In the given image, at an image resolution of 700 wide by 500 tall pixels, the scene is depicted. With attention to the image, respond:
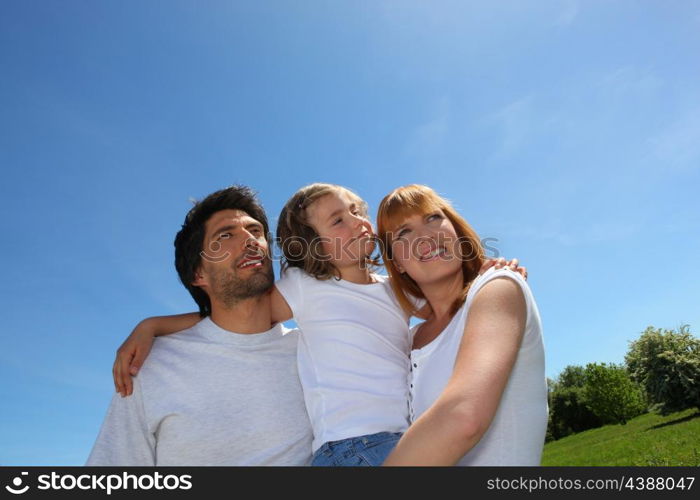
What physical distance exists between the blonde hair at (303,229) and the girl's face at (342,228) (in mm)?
45

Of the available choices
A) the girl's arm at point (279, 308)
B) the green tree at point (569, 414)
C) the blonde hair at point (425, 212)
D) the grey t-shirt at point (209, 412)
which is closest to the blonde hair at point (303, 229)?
the girl's arm at point (279, 308)

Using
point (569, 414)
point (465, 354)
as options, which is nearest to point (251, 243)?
point (465, 354)

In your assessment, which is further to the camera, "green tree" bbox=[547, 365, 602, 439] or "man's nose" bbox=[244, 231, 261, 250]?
"green tree" bbox=[547, 365, 602, 439]

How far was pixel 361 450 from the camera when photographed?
410 centimetres

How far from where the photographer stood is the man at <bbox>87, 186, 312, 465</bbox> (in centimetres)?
489

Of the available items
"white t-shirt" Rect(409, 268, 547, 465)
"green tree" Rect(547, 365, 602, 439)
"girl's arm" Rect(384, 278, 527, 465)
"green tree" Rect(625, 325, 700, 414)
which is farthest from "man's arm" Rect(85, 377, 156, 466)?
"green tree" Rect(547, 365, 602, 439)

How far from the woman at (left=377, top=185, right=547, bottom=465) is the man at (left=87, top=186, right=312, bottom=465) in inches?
63.3

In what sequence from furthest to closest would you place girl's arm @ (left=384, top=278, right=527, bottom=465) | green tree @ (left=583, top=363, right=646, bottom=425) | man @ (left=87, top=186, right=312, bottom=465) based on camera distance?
green tree @ (left=583, top=363, right=646, bottom=425), man @ (left=87, top=186, right=312, bottom=465), girl's arm @ (left=384, top=278, right=527, bottom=465)

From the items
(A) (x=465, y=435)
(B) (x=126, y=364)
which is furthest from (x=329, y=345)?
(A) (x=465, y=435)

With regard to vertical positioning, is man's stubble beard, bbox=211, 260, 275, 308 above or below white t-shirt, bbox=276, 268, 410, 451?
above

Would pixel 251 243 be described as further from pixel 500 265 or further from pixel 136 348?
pixel 500 265

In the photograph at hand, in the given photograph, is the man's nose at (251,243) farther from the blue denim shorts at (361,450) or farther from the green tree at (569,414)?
the green tree at (569,414)

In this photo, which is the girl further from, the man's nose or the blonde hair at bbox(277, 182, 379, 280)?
the man's nose

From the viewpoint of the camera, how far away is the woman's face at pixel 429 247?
13.5 feet
